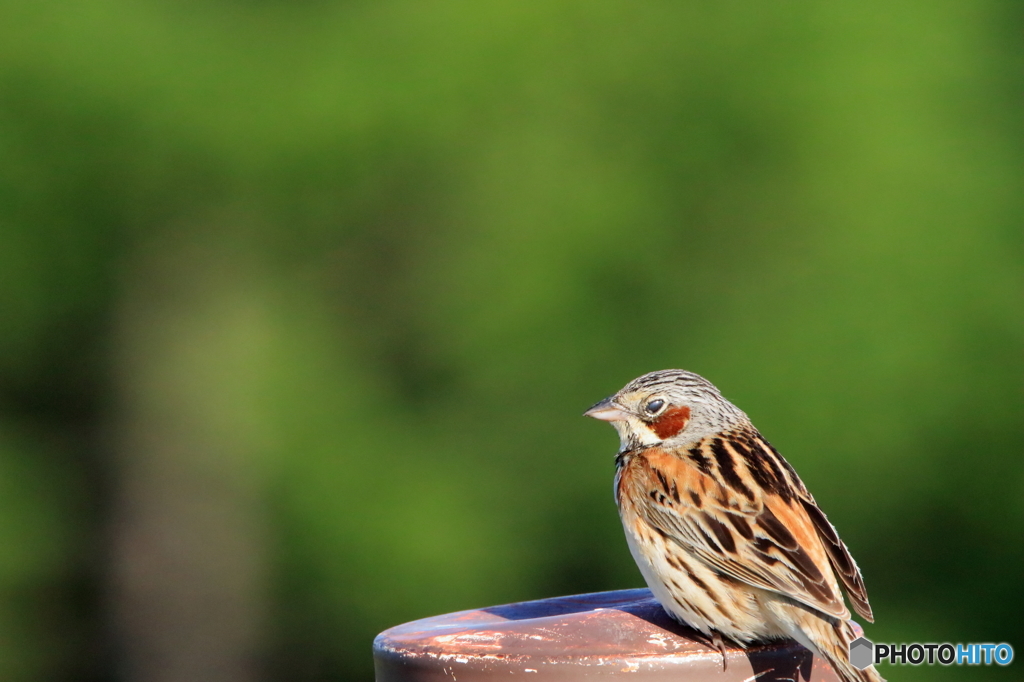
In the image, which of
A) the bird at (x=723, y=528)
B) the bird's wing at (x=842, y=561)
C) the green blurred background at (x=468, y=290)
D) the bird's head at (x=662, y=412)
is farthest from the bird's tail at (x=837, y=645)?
the green blurred background at (x=468, y=290)

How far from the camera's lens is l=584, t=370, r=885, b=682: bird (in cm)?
272

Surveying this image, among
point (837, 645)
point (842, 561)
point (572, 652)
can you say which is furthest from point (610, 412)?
point (572, 652)

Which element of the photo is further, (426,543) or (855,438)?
(426,543)

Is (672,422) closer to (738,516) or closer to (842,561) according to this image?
(738,516)

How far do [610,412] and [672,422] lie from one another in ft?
0.54

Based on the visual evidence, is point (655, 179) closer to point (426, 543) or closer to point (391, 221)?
point (391, 221)

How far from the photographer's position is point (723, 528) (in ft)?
10.0

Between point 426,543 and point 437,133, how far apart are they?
9.28 feet

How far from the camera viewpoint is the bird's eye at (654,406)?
3.52 m

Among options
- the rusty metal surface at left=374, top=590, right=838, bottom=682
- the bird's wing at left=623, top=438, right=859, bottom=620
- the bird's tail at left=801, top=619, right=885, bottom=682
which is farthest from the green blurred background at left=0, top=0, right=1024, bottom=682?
the rusty metal surface at left=374, top=590, right=838, bottom=682

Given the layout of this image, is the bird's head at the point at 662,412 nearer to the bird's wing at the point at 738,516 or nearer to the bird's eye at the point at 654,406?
the bird's eye at the point at 654,406

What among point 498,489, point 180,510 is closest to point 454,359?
point 498,489

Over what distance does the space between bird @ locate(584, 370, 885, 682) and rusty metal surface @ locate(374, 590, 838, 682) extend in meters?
0.08

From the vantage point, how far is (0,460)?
10242 millimetres
